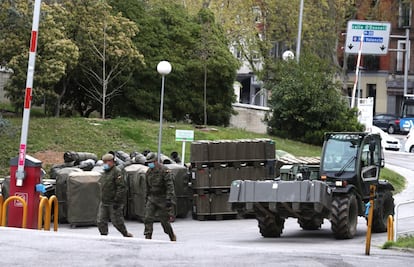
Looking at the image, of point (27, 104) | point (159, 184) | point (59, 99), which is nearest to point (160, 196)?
point (159, 184)

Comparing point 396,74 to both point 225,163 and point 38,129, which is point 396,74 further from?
point 225,163

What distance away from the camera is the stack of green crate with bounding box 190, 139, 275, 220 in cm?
2517

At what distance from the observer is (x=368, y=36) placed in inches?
2213

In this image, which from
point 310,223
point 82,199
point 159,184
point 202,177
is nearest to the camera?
point 159,184

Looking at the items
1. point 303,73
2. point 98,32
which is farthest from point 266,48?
point 98,32

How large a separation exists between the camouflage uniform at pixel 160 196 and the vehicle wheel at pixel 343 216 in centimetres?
382

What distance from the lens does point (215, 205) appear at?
995 inches

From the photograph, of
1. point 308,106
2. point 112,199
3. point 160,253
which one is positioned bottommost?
point 160,253

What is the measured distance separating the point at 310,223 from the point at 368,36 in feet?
119

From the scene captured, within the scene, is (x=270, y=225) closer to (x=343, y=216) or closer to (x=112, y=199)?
(x=343, y=216)

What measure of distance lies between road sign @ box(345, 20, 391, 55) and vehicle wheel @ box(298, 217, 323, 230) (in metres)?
32.5

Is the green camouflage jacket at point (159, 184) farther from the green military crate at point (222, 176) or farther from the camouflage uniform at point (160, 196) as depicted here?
the green military crate at point (222, 176)

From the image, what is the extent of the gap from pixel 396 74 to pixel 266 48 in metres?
23.2

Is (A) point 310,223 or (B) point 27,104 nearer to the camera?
(B) point 27,104
